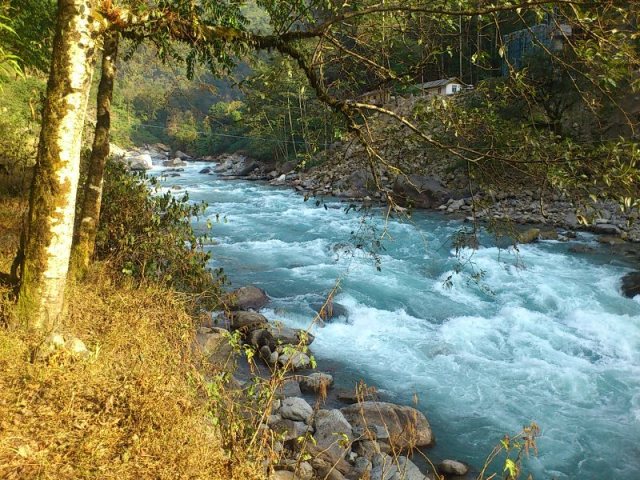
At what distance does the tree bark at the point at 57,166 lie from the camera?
11.4 feet

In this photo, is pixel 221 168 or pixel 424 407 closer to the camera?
pixel 424 407

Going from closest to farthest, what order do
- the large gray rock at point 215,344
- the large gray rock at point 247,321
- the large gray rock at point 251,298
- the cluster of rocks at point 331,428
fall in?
the cluster of rocks at point 331,428 < the large gray rock at point 215,344 < the large gray rock at point 247,321 < the large gray rock at point 251,298

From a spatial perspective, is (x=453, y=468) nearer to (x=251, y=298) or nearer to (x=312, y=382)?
(x=312, y=382)

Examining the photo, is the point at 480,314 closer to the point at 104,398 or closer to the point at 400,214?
the point at 400,214

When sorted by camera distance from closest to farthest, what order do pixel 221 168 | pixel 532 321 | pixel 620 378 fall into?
pixel 620 378 → pixel 532 321 → pixel 221 168

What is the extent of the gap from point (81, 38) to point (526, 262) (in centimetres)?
1233

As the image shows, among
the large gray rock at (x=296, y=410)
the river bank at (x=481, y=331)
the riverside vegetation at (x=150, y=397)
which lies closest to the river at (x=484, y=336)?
the river bank at (x=481, y=331)

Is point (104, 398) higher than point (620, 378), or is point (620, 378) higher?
point (104, 398)

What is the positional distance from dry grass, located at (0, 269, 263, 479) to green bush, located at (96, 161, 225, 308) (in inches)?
91.9

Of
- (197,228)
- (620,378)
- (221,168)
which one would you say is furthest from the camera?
(221,168)

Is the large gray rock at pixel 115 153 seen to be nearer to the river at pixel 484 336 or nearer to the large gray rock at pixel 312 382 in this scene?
the river at pixel 484 336

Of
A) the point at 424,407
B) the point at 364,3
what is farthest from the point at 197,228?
the point at 364,3

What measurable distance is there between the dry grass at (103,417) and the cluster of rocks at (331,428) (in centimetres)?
86

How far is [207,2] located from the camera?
4660 mm
